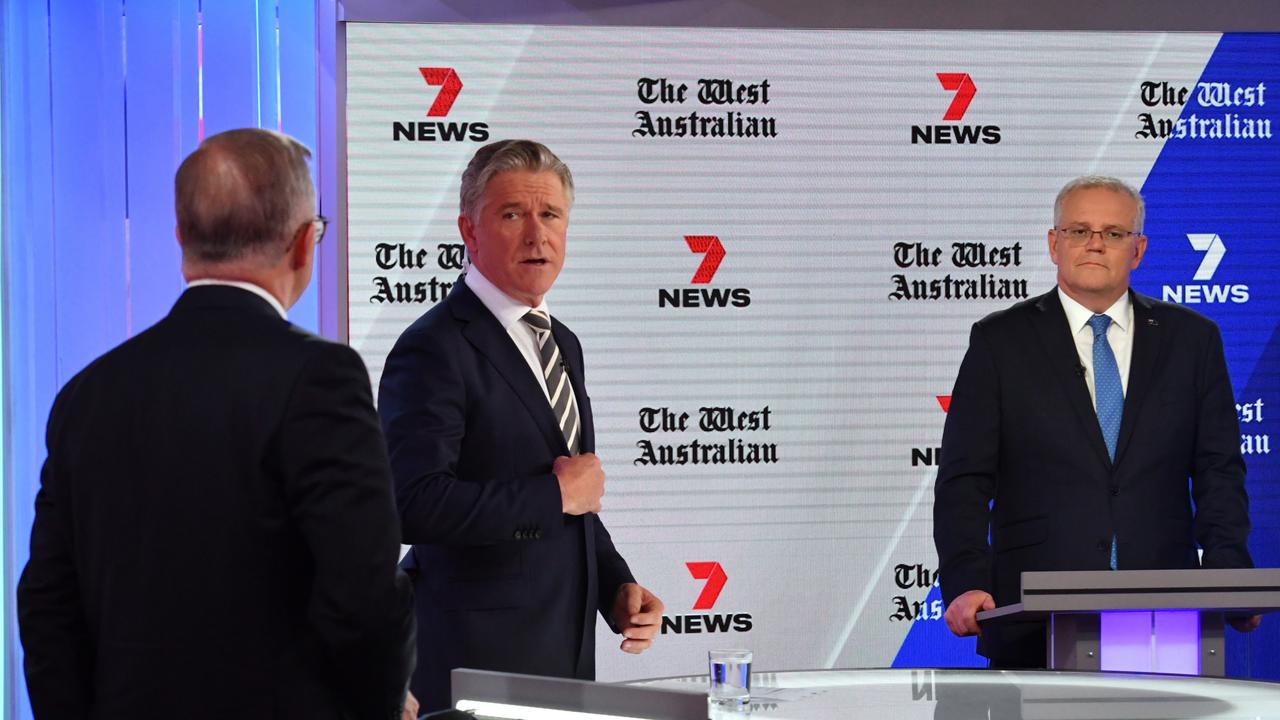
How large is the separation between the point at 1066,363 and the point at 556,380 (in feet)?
4.21

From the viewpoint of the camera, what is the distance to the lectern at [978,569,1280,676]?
2.44m

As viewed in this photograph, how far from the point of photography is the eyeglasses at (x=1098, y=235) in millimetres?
3344

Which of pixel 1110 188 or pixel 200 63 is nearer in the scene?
pixel 1110 188

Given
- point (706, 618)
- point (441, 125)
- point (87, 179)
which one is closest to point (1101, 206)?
point (706, 618)

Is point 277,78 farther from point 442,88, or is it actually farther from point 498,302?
point 498,302

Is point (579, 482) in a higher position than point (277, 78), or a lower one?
lower

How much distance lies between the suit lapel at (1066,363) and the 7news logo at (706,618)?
4.90 ft

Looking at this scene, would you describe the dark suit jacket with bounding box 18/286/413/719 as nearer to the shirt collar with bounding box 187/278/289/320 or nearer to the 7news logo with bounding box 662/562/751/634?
the shirt collar with bounding box 187/278/289/320

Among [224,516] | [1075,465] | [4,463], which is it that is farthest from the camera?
[4,463]

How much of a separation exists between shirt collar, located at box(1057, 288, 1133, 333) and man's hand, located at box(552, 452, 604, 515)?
1.37 metres

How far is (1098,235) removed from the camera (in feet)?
11.0

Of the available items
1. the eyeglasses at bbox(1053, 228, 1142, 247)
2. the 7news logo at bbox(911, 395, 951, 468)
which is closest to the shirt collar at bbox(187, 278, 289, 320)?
the eyeglasses at bbox(1053, 228, 1142, 247)

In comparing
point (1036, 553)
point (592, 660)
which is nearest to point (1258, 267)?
point (1036, 553)

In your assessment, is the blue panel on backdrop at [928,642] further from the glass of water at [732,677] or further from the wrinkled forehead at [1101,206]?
the glass of water at [732,677]
